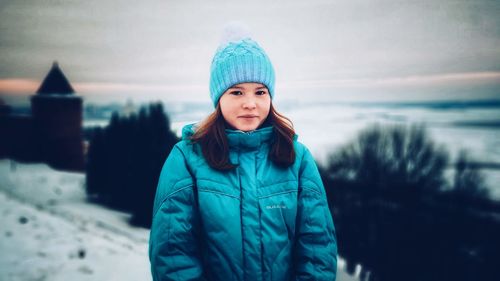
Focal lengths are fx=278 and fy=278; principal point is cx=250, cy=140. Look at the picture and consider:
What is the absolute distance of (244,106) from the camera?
1.32 metres

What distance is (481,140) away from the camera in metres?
12.9

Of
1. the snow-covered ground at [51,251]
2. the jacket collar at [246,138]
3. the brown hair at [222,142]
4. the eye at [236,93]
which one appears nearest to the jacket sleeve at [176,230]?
the brown hair at [222,142]

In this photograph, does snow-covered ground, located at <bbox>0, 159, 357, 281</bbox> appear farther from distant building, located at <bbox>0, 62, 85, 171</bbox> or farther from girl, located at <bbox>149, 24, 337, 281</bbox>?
distant building, located at <bbox>0, 62, 85, 171</bbox>

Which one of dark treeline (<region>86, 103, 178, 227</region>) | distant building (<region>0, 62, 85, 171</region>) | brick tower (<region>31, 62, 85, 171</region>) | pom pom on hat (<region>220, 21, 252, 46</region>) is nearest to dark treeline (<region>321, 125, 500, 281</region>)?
dark treeline (<region>86, 103, 178, 227</region>)

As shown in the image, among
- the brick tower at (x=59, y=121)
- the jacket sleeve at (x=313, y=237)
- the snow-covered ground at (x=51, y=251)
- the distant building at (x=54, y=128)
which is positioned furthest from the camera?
the brick tower at (x=59, y=121)

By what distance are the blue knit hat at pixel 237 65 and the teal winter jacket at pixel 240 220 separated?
0.24m

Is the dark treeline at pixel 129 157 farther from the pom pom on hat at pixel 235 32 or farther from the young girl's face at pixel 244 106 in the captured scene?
the young girl's face at pixel 244 106

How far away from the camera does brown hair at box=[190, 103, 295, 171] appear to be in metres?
1.29

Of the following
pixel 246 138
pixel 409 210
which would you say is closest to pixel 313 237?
pixel 246 138

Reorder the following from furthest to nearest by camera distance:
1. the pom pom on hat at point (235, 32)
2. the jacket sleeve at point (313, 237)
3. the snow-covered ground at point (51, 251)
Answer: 1. the snow-covered ground at point (51, 251)
2. the pom pom on hat at point (235, 32)
3. the jacket sleeve at point (313, 237)

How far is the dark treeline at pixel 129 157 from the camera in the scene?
13.3 m

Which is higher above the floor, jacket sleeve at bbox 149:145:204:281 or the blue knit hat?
the blue knit hat

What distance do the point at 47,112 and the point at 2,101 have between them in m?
14.1

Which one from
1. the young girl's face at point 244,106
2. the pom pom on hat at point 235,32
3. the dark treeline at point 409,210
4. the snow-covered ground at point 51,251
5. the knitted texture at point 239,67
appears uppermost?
the pom pom on hat at point 235,32
